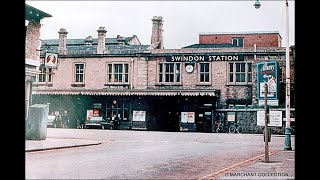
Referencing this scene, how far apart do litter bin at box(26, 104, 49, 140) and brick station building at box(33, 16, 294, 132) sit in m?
0.39

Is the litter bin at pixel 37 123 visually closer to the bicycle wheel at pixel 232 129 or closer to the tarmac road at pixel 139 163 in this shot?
the tarmac road at pixel 139 163

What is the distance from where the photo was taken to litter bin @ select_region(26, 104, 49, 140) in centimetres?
1101

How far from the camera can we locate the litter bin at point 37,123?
36.1 feet

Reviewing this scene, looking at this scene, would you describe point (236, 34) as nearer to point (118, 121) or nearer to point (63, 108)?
point (63, 108)

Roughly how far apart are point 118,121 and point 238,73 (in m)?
6.34

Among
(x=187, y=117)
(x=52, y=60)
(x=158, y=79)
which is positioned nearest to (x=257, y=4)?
(x=52, y=60)

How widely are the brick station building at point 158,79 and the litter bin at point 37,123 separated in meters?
0.39

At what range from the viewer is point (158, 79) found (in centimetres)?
1783

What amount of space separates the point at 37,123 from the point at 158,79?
24.7 feet

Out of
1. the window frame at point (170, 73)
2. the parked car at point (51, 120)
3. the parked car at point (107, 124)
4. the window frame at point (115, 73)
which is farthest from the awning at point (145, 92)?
the parked car at point (107, 124)

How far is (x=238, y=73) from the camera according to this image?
12.0 metres
